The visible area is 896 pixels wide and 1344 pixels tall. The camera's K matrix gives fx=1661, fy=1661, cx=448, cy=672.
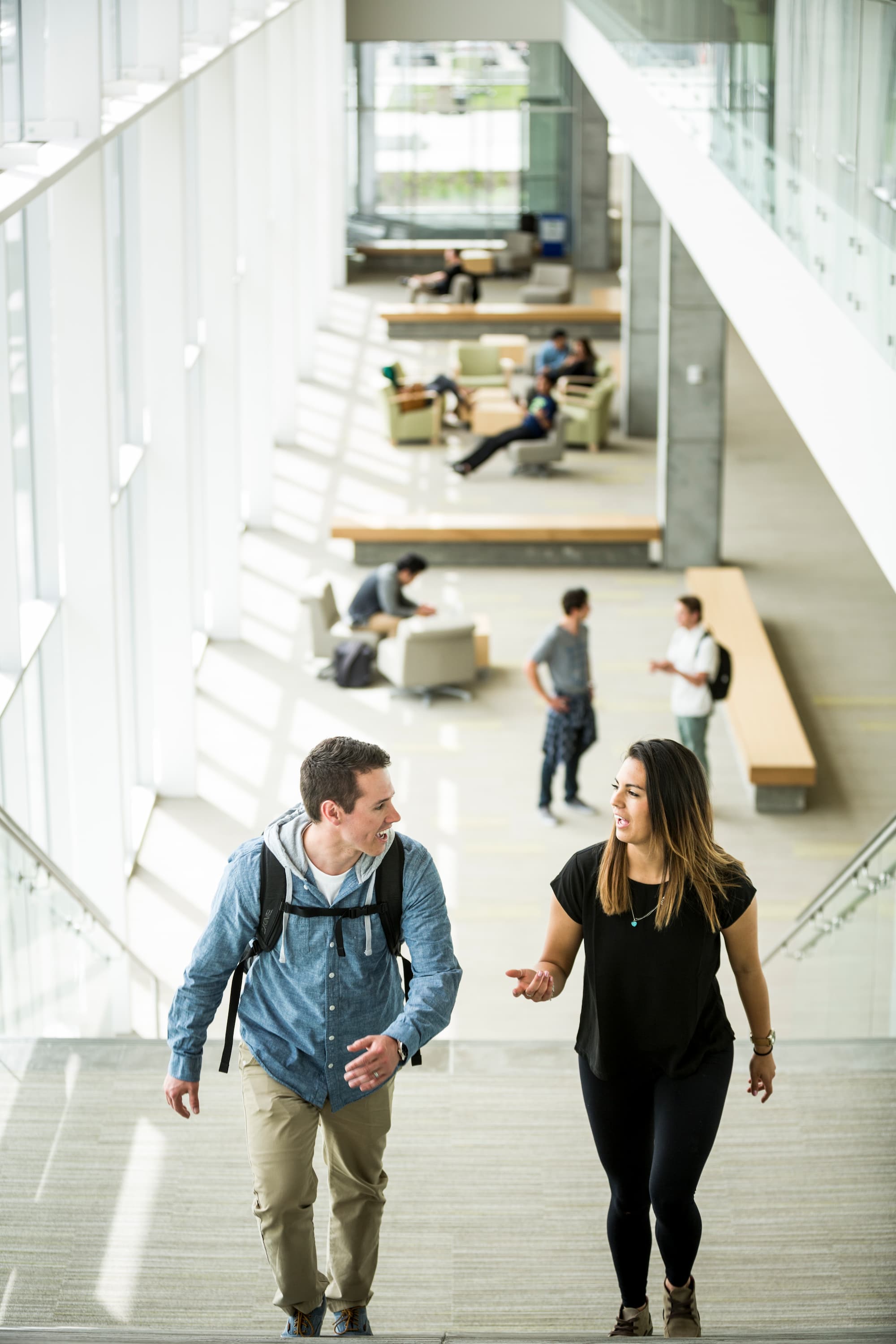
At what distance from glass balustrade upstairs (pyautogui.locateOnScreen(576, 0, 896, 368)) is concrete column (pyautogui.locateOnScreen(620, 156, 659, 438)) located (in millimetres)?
9917

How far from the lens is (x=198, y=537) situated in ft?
45.3

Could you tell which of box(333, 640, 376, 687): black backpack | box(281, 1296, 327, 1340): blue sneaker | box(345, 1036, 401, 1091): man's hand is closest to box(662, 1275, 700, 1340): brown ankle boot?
box(281, 1296, 327, 1340): blue sneaker

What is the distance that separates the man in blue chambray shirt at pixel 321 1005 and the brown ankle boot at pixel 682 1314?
0.72 metres

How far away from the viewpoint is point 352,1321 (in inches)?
150

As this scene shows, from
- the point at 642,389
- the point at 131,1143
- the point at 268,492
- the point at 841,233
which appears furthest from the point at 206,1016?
the point at 642,389

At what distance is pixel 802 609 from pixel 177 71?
7.46m

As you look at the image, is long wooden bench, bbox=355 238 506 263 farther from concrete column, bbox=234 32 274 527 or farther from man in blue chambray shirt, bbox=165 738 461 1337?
man in blue chambray shirt, bbox=165 738 461 1337

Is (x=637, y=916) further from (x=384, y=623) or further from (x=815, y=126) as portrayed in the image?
(x=384, y=623)

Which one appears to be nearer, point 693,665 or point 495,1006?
point 495,1006

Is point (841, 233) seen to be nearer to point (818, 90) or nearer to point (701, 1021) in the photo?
point (818, 90)

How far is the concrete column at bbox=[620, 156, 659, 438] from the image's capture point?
1975 centimetres

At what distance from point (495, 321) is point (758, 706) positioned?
16.4m

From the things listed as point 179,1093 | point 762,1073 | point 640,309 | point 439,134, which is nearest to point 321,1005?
point 179,1093

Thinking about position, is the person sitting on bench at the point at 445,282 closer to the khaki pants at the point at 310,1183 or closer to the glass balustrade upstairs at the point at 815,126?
the glass balustrade upstairs at the point at 815,126
